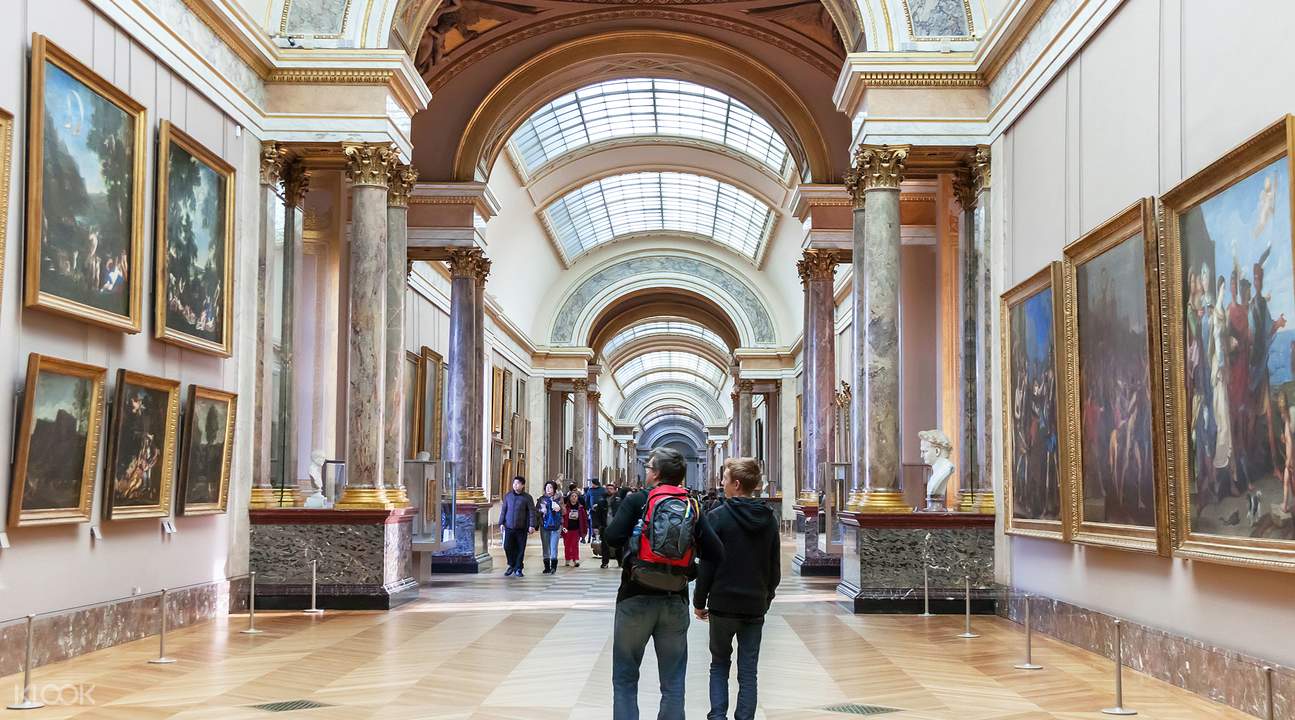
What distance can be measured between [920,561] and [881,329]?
304 centimetres

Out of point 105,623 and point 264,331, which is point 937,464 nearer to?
point 264,331

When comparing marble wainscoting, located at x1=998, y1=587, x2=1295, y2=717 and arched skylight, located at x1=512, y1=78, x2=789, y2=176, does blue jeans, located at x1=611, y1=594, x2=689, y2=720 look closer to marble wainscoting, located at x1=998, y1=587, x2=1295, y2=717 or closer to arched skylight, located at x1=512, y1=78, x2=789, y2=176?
marble wainscoting, located at x1=998, y1=587, x2=1295, y2=717

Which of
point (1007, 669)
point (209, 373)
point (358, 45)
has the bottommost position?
point (1007, 669)

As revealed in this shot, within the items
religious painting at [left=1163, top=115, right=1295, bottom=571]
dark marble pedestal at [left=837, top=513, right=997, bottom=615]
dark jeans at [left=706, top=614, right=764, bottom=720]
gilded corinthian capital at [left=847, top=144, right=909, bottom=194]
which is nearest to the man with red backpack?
dark jeans at [left=706, top=614, right=764, bottom=720]

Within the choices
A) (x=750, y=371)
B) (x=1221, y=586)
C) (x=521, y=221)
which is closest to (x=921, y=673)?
(x=1221, y=586)

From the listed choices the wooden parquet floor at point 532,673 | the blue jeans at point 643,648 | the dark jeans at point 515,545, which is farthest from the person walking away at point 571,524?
the blue jeans at point 643,648

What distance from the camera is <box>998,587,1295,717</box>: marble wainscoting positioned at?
28.1 ft

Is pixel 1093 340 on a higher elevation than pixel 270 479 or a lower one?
higher

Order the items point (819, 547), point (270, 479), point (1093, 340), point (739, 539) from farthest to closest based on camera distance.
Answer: point (819, 547), point (270, 479), point (1093, 340), point (739, 539)

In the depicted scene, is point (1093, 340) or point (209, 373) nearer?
point (1093, 340)

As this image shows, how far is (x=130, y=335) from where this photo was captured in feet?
41.4

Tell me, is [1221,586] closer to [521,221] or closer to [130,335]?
[130,335]

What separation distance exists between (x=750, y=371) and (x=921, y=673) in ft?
115

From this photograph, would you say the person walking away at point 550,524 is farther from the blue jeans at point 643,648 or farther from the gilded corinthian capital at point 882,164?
the blue jeans at point 643,648
